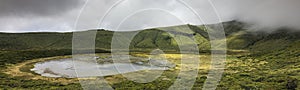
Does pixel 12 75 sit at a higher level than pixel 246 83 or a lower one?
higher

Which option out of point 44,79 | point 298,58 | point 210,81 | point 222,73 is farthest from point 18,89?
point 298,58

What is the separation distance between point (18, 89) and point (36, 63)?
29.8 m

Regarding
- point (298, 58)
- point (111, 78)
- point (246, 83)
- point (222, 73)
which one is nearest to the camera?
point (111, 78)

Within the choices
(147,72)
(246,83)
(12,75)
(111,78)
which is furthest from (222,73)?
(12,75)

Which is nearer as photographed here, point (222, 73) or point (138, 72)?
point (138, 72)

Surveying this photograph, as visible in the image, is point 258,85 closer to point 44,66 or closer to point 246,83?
point 246,83

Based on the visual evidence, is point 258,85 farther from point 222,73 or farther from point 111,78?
point 111,78

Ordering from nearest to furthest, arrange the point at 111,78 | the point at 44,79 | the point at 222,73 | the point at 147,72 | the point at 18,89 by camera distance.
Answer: the point at 18,89 → the point at 44,79 → the point at 111,78 → the point at 147,72 → the point at 222,73

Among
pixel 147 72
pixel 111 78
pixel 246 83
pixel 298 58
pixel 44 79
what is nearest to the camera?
pixel 44 79

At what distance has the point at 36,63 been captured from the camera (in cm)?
9612

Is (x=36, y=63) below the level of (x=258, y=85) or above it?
above

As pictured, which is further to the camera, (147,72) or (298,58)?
(298,58)

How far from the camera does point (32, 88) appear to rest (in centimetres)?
6850

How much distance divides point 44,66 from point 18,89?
23.4 meters
